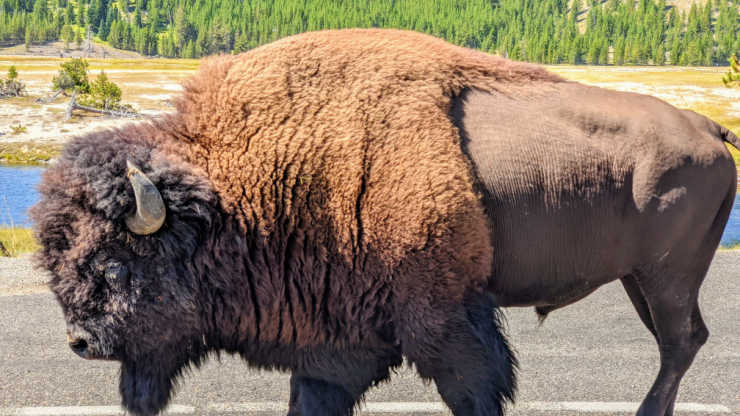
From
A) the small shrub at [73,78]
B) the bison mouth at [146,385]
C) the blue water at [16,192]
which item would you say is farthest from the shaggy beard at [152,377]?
the small shrub at [73,78]

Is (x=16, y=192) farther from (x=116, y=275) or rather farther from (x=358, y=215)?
(x=358, y=215)

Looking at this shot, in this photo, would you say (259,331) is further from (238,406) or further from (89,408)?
(89,408)

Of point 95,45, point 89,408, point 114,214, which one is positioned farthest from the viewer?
point 95,45

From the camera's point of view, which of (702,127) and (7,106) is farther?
(7,106)

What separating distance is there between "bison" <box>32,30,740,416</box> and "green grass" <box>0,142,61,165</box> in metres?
28.6

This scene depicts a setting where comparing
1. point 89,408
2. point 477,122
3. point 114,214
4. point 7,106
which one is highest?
point 477,122

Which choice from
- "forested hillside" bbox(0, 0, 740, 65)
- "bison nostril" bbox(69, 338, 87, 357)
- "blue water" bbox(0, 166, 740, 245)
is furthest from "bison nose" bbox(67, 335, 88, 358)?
"forested hillside" bbox(0, 0, 740, 65)

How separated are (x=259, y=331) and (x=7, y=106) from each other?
45669mm

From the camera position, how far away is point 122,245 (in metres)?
3.03

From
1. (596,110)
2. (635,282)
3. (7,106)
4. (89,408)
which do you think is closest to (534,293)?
(635,282)

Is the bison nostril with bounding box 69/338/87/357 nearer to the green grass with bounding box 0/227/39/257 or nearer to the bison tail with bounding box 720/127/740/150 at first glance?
the bison tail with bounding box 720/127/740/150

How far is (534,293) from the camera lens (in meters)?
3.37

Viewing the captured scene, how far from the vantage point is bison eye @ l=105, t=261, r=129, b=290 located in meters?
3.01

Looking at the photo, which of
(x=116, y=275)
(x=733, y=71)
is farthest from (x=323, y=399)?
(x=733, y=71)
